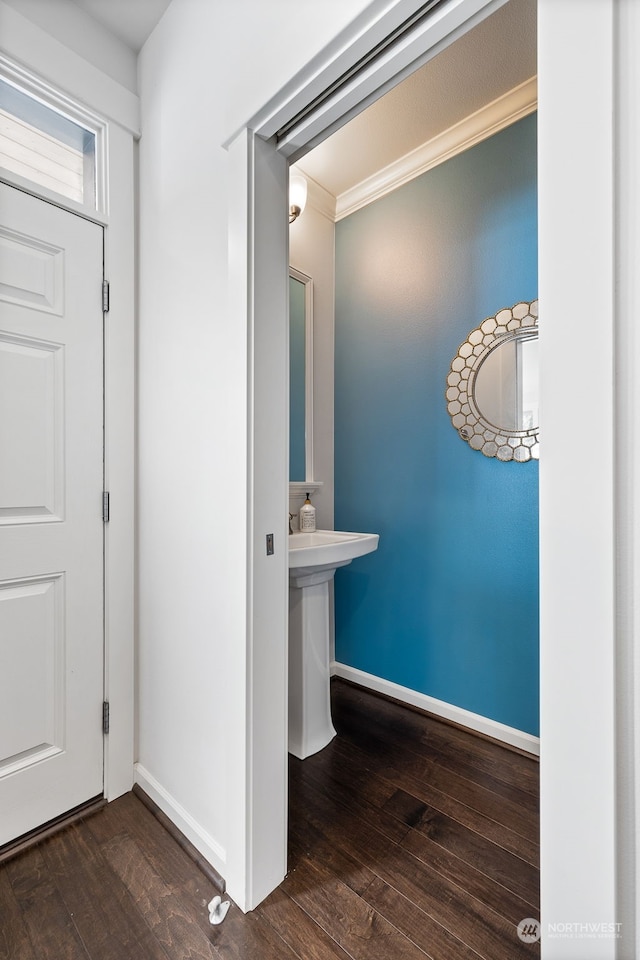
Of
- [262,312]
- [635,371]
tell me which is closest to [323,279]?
[262,312]

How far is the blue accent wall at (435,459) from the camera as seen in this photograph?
1.90 m

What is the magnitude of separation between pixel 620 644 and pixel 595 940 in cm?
39

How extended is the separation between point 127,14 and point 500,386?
1928mm

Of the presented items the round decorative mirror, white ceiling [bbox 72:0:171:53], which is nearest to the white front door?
white ceiling [bbox 72:0:171:53]

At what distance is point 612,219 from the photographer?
57 cm

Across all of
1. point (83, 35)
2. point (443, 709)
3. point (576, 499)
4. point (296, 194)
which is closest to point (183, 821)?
point (443, 709)

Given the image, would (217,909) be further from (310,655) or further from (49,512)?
(49,512)

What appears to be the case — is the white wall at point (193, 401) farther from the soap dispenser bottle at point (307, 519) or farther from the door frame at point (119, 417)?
the soap dispenser bottle at point (307, 519)

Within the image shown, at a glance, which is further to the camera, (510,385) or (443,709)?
(443,709)

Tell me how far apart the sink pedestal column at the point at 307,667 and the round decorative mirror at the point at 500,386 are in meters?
0.95

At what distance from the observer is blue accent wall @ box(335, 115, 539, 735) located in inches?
74.7

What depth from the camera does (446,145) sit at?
6.78 feet

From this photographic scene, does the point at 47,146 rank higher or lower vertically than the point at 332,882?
higher

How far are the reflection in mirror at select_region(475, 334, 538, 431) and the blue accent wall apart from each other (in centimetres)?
18
